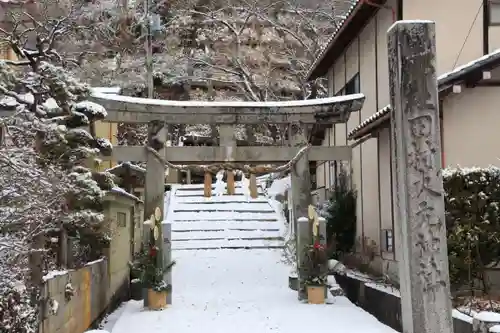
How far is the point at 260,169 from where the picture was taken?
44.0 ft

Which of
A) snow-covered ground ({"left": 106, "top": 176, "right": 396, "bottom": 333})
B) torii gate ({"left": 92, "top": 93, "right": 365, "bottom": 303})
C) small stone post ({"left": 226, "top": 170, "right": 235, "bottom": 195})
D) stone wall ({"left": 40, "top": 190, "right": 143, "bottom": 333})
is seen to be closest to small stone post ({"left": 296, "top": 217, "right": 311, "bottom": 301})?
torii gate ({"left": 92, "top": 93, "right": 365, "bottom": 303})

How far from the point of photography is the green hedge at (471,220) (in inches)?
396

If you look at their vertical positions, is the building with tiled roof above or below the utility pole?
below

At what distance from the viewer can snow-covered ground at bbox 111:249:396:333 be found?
447 inches

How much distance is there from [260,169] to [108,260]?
518 centimetres

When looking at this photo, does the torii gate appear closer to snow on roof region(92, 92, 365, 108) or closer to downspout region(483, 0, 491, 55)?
snow on roof region(92, 92, 365, 108)

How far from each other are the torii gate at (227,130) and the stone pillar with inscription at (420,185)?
24.2 feet

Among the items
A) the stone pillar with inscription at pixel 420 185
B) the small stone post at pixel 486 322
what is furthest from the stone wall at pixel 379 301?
the small stone post at pixel 486 322

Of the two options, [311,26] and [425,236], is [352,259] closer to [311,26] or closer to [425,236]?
[425,236]

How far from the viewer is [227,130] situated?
15328mm

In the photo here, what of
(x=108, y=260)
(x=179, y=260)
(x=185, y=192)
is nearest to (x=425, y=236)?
(x=108, y=260)

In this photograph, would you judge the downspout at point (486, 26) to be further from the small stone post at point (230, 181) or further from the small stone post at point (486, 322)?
the small stone post at point (486, 322)

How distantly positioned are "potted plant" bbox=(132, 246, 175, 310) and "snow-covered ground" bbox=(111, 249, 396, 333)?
341mm

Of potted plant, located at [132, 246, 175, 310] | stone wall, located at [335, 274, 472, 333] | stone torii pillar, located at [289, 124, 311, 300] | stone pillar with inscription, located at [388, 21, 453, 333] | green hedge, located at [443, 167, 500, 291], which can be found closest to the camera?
stone pillar with inscription, located at [388, 21, 453, 333]
